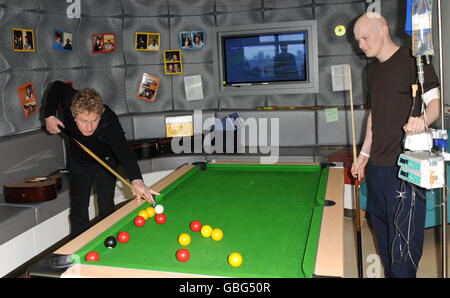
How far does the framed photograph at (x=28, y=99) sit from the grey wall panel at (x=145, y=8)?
1.63 metres

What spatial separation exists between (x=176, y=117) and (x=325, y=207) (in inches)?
132

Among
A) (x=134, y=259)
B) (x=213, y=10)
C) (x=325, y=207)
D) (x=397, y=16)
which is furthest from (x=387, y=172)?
(x=213, y=10)

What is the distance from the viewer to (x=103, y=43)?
189 inches

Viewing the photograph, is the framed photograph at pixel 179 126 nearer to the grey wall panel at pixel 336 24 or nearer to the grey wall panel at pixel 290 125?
the grey wall panel at pixel 290 125

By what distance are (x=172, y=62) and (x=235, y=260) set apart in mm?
4035

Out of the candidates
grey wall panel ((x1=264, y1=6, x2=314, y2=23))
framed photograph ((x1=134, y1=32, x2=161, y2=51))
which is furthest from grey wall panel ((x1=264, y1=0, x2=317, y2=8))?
framed photograph ((x1=134, y1=32, x2=161, y2=51))

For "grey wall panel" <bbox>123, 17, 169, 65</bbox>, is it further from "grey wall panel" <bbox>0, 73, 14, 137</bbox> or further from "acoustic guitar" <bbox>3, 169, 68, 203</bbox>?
"acoustic guitar" <bbox>3, 169, 68, 203</bbox>

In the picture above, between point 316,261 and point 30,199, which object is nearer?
point 316,261

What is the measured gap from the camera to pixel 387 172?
7.06 ft

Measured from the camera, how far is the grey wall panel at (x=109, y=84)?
4703 millimetres

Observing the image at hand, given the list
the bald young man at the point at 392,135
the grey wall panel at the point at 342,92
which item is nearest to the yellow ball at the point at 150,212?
the bald young man at the point at 392,135

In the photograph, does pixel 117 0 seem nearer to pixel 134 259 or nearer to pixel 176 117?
pixel 176 117

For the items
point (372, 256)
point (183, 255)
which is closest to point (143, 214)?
point (183, 255)

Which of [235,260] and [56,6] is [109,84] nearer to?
[56,6]
